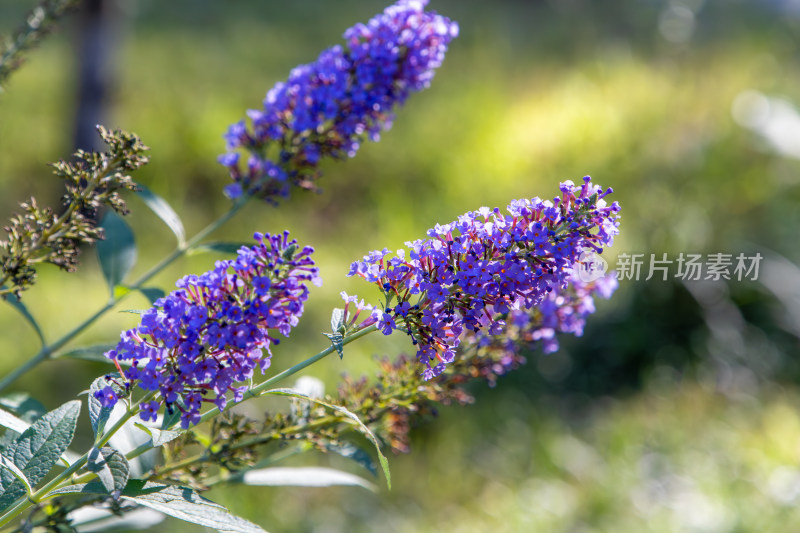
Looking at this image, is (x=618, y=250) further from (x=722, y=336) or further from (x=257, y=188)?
(x=257, y=188)

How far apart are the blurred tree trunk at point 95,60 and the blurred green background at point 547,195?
0.28 ft

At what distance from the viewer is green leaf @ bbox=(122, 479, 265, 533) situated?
700 mm

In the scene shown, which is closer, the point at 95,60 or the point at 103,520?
the point at 103,520

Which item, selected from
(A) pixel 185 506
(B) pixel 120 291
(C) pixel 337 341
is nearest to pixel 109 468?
(A) pixel 185 506

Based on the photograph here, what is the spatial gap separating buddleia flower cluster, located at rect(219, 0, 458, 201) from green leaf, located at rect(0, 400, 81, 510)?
56cm

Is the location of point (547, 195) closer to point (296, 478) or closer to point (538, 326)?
point (538, 326)

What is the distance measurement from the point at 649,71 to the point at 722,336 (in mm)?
2611

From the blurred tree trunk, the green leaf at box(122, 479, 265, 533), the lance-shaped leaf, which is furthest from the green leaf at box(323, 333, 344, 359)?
the blurred tree trunk

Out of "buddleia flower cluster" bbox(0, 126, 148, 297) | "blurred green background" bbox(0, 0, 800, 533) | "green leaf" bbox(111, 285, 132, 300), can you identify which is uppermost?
"blurred green background" bbox(0, 0, 800, 533)

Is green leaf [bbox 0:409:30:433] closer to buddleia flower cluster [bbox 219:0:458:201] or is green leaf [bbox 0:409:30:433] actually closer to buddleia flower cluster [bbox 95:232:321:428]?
buddleia flower cluster [bbox 95:232:321:428]

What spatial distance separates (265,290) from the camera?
27.6 inches

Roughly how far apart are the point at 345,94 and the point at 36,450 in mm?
659

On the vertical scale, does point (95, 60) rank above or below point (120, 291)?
above

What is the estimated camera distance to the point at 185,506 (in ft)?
2.37
